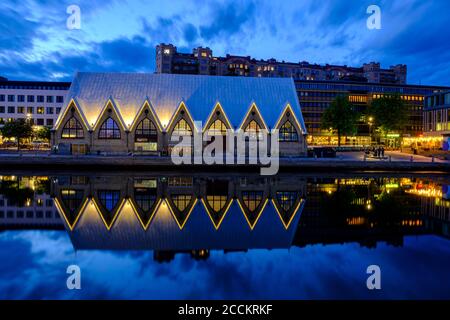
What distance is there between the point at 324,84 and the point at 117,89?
3388 inches

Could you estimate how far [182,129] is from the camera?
5191cm

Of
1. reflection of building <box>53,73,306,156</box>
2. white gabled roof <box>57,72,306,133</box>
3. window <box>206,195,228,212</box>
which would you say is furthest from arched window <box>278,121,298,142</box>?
window <box>206,195,228,212</box>

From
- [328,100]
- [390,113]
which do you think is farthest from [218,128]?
[328,100]

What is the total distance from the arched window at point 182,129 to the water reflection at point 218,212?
20.3m

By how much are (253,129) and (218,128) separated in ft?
19.2

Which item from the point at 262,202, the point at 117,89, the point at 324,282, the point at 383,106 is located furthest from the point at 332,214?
the point at 383,106

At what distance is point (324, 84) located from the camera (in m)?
118

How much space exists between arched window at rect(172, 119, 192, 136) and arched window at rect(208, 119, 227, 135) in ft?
11.4

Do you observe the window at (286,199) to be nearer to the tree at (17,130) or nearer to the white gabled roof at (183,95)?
the white gabled roof at (183,95)

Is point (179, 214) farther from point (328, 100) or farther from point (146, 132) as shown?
point (328, 100)

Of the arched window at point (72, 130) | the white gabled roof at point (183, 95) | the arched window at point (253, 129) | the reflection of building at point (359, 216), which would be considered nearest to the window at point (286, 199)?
the reflection of building at point (359, 216)

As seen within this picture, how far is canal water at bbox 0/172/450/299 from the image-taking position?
9.69 m

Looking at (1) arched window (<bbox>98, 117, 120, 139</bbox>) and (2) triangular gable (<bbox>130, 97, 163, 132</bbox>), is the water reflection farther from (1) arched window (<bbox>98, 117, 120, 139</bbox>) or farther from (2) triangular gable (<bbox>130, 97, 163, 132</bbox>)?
(2) triangular gable (<bbox>130, 97, 163, 132</bbox>)
